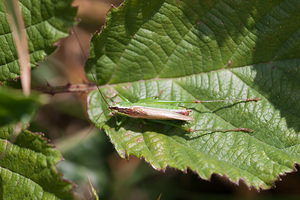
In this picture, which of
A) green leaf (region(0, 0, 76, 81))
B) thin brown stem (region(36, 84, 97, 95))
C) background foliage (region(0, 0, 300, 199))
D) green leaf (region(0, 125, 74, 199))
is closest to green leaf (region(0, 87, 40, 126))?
background foliage (region(0, 0, 300, 199))

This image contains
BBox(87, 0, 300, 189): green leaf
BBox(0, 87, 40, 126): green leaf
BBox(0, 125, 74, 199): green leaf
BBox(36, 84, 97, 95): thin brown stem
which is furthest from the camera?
BBox(36, 84, 97, 95): thin brown stem

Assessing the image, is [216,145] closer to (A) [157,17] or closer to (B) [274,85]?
(B) [274,85]

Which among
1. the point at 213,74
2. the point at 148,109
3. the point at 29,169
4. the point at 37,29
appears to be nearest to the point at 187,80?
the point at 213,74

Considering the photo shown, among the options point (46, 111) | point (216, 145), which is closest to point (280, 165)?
point (216, 145)

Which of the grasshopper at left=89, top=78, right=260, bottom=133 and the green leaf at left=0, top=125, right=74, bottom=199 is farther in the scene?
the grasshopper at left=89, top=78, right=260, bottom=133

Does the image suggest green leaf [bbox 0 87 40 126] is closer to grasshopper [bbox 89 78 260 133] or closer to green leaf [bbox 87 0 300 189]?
green leaf [bbox 87 0 300 189]

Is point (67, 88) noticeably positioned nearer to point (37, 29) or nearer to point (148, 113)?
point (37, 29)
